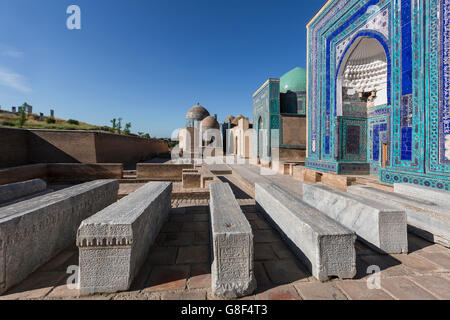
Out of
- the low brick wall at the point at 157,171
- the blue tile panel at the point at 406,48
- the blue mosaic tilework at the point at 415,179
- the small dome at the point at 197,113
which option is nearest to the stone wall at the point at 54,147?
the low brick wall at the point at 157,171

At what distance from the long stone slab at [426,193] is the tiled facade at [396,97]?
499mm

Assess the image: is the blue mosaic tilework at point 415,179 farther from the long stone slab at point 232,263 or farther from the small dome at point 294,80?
the small dome at point 294,80

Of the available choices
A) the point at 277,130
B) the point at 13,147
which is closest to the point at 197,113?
the point at 277,130

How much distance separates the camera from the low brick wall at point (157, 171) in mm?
7936

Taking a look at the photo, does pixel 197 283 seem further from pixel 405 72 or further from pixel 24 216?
pixel 405 72

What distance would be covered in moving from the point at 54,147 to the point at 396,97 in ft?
47.1

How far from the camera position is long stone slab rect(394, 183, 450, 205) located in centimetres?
304

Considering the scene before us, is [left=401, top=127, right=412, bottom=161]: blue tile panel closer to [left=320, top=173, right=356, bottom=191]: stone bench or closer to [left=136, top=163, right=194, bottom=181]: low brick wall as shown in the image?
[left=320, top=173, right=356, bottom=191]: stone bench

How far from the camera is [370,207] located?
92.1 inches

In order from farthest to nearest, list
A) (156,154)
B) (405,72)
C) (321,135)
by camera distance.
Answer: (156,154), (321,135), (405,72)

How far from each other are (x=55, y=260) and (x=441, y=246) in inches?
177
